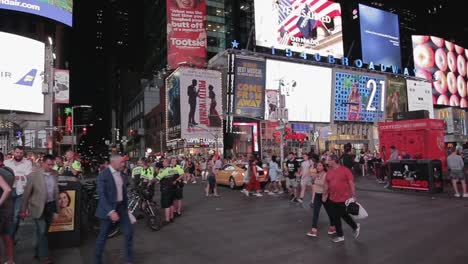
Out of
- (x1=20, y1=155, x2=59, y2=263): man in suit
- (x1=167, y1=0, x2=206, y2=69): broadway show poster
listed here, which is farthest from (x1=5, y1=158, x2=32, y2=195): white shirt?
(x1=167, y1=0, x2=206, y2=69): broadway show poster

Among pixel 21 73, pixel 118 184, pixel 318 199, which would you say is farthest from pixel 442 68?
pixel 118 184

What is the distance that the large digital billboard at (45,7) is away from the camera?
1383 inches

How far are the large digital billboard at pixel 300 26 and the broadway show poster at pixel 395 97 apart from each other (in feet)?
38.7

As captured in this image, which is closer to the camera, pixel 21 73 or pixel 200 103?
pixel 21 73

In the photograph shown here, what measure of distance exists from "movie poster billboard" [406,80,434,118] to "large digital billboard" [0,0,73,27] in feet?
161

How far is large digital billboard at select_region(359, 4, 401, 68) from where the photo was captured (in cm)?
5453

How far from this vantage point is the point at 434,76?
64562 mm

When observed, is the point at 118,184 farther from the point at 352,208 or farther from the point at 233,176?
the point at 233,176

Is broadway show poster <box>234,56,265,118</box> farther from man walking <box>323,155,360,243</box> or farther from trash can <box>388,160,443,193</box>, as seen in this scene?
man walking <box>323,155,360,243</box>

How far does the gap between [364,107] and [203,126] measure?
76.8 feet

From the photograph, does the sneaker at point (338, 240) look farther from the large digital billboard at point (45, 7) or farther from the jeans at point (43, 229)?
the large digital billboard at point (45, 7)

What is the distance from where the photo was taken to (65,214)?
7859 millimetres

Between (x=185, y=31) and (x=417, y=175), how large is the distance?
32564 millimetres

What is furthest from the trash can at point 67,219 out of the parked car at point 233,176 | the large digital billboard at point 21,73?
the large digital billboard at point 21,73
